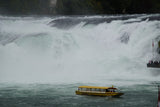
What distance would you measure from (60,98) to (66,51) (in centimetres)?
1407

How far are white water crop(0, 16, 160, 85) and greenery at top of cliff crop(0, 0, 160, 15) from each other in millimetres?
20442

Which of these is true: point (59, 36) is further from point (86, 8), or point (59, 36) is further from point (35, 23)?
point (86, 8)

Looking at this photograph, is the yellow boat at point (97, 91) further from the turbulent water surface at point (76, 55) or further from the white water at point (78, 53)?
the white water at point (78, 53)

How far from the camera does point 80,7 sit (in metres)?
68.0

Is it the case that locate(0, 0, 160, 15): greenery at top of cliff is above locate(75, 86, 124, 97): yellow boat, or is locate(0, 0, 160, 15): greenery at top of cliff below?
above

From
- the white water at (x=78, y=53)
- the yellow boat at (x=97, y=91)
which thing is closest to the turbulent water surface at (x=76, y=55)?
the white water at (x=78, y=53)

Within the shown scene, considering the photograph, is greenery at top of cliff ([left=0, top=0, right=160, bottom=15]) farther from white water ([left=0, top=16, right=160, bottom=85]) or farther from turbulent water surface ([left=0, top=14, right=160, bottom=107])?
white water ([left=0, top=16, right=160, bottom=85])

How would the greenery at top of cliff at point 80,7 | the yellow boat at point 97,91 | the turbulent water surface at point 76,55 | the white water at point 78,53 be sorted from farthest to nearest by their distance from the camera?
the greenery at top of cliff at point 80,7 < the white water at point 78,53 < the turbulent water surface at point 76,55 < the yellow boat at point 97,91

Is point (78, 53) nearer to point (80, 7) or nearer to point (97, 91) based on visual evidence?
point (97, 91)

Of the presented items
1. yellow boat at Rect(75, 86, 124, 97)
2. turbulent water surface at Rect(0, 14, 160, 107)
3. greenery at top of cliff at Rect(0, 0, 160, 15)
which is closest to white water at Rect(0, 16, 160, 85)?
turbulent water surface at Rect(0, 14, 160, 107)

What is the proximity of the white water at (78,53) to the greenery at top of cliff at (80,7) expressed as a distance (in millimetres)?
20442

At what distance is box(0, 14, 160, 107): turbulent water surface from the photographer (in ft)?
107

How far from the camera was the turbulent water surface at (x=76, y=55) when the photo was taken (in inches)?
1280

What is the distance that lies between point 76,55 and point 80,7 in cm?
2856
